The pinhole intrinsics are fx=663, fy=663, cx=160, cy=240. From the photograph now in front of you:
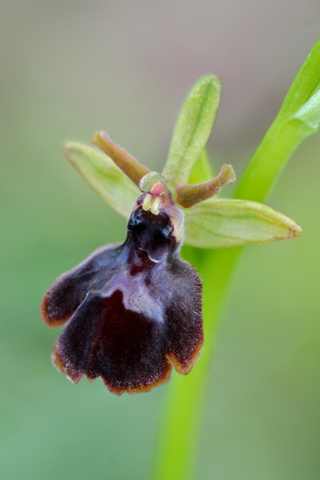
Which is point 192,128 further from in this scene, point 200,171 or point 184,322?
point 184,322

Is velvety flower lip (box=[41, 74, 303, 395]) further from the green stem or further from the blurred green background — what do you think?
the blurred green background

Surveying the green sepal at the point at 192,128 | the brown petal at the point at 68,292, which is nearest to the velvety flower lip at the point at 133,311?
the brown petal at the point at 68,292

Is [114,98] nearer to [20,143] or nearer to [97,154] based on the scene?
[20,143]

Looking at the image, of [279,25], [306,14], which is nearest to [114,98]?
[279,25]

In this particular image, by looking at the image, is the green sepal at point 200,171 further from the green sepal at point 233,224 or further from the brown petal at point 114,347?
the brown petal at point 114,347

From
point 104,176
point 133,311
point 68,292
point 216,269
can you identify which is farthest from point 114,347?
point 104,176

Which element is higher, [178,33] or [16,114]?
[178,33]
